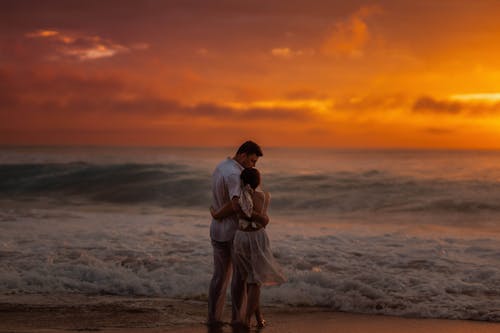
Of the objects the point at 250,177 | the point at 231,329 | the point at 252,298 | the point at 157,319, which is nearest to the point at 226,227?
the point at 250,177

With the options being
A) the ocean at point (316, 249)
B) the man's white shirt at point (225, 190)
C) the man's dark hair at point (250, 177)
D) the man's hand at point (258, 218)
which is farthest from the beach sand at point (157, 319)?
the man's dark hair at point (250, 177)

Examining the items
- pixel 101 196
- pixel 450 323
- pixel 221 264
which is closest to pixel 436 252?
pixel 450 323

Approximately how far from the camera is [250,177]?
5.97 meters

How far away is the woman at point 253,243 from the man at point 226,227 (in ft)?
0.25

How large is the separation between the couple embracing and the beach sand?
0.58 m

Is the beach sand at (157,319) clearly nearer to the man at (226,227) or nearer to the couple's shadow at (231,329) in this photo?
the couple's shadow at (231,329)

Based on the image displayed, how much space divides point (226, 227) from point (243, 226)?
0.75ft

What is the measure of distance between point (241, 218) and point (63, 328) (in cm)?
218

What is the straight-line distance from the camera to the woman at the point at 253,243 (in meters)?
Result: 6.02

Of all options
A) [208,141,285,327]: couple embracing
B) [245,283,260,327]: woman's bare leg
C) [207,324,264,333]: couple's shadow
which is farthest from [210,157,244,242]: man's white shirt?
[207,324,264,333]: couple's shadow

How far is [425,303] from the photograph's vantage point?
8125mm

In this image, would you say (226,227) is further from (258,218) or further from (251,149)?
(251,149)

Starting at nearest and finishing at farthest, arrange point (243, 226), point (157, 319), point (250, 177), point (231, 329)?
point (250, 177) → point (243, 226) → point (231, 329) → point (157, 319)

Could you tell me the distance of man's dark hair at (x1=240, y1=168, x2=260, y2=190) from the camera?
5.98 metres
